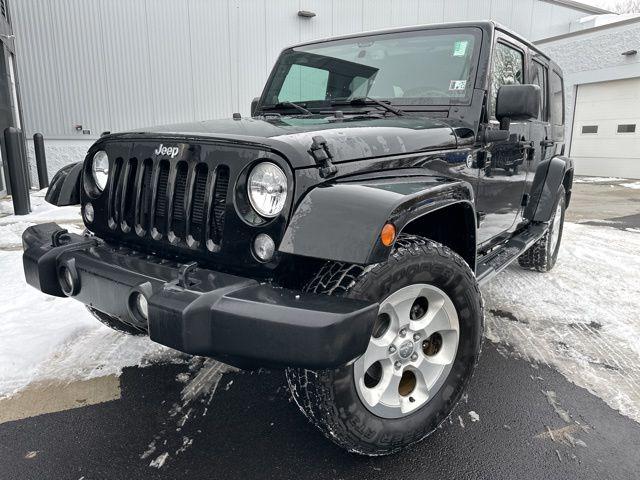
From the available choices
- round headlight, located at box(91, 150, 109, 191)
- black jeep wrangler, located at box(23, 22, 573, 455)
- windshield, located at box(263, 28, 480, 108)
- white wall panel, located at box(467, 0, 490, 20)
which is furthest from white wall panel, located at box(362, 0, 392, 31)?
round headlight, located at box(91, 150, 109, 191)

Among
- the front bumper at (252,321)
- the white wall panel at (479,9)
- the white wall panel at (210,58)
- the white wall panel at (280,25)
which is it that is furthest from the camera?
the white wall panel at (479,9)

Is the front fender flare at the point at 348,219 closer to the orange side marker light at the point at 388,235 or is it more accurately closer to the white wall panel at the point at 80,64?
the orange side marker light at the point at 388,235

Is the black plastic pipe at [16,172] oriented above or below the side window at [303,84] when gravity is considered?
below

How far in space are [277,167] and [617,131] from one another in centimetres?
1471

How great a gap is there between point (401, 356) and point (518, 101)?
5.13ft

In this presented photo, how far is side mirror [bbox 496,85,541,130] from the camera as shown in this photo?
2.64 m

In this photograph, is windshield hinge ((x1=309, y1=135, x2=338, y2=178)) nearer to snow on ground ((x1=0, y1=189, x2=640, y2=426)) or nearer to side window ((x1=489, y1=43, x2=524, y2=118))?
side window ((x1=489, y1=43, x2=524, y2=118))

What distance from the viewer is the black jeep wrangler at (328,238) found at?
1.64 metres

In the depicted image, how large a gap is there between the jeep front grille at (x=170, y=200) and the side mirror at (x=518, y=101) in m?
1.65

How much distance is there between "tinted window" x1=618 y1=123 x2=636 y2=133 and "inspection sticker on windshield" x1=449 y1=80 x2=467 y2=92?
42.7ft

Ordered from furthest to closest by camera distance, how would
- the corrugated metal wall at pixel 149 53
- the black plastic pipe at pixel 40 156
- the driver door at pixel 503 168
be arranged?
the corrugated metal wall at pixel 149 53 < the black plastic pipe at pixel 40 156 < the driver door at pixel 503 168

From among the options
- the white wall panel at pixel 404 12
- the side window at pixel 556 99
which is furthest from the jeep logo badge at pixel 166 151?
the white wall panel at pixel 404 12

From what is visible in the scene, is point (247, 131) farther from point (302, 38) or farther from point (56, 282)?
point (302, 38)

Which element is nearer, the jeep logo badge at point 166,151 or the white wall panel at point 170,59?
the jeep logo badge at point 166,151
